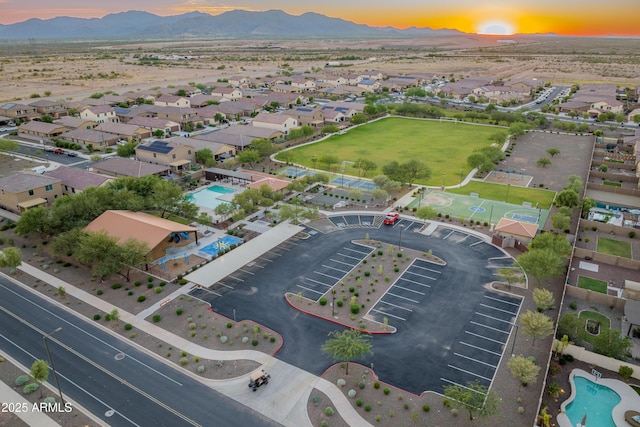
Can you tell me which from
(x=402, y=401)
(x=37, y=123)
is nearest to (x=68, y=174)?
(x=37, y=123)

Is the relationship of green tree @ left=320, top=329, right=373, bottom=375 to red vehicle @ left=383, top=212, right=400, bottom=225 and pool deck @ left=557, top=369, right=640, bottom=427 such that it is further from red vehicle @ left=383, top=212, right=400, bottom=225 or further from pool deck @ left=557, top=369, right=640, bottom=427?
red vehicle @ left=383, top=212, right=400, bottom=225

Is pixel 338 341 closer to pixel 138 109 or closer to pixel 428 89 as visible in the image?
pixel 138 109

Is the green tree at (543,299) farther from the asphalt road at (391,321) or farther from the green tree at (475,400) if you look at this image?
the green tree at (475,400)

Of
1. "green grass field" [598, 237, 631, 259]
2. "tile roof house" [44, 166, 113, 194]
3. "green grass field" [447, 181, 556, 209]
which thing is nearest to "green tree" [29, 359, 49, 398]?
"tile roof house" [44, 166, 113, 194]

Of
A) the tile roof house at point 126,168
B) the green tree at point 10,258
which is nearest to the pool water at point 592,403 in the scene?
the green tree at point 10,258

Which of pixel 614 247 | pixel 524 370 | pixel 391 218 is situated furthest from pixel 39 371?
pixel 614 247

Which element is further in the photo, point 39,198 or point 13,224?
point 39,198
